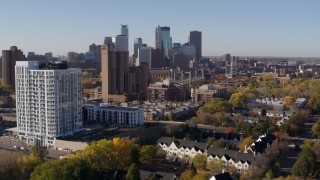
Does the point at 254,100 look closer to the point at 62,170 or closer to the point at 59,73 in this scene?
the point at 59,73

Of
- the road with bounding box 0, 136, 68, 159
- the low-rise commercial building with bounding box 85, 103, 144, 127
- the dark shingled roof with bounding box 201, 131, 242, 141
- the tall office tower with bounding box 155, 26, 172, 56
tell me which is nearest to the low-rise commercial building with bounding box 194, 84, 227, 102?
the low-rise commercial building with bounding box 85, 103, 144, 127

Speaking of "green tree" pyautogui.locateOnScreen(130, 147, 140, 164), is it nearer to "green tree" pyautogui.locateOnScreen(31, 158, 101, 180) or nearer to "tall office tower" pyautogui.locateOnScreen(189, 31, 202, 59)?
"green tree" pyautogui.locateOnScreen(31, 158, 101, 180)

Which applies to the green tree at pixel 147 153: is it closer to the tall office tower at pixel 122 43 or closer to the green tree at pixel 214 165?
the green tree at pixel 214 165

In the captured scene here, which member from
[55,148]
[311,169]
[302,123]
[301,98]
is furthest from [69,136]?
[301,98]

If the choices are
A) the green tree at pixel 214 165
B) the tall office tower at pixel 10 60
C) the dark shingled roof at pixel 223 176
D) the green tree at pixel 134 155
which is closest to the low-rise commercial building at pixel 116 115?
the green tree at pixel 134 155

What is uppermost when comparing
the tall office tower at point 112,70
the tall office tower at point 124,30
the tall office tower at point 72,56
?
the tall office tower at point 124,30

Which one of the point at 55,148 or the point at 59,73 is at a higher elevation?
the point at 59,73

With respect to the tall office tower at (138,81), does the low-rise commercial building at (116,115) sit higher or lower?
lower
